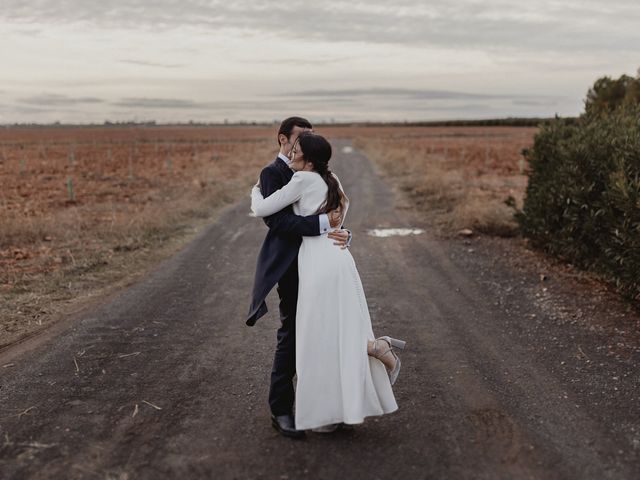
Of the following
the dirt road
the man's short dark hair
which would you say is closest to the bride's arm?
the man's short dark hair

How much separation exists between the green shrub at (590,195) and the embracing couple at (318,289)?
3812mm

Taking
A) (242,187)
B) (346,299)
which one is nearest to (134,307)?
(346,299)

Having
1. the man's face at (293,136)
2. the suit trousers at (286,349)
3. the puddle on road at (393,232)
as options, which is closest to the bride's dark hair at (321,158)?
the man's face at (293,136)

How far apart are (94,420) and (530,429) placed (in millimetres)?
2991

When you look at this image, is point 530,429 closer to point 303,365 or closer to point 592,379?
point 592,379

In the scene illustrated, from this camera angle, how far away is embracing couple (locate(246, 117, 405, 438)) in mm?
3611

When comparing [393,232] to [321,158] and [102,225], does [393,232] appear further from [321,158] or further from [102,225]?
[321,158]

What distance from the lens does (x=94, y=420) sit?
4051 mm

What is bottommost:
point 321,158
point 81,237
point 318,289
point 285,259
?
point 81,237

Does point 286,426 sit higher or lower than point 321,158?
lower

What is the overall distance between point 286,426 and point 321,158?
1.76 m

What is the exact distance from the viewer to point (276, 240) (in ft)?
12.5

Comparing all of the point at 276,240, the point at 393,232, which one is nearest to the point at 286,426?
the point at 276,240

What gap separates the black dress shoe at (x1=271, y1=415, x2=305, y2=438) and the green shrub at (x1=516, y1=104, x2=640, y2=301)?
13.7ft
